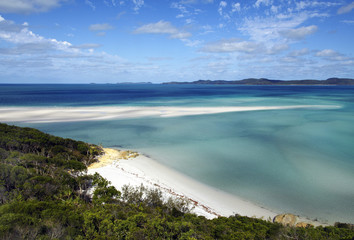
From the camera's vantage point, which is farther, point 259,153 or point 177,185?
point 259,153

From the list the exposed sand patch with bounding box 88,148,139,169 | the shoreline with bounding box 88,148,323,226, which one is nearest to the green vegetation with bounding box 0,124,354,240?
the shoreline with bounding box 88,148,323,226

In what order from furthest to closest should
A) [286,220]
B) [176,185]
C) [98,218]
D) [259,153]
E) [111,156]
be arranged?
[259,153] < [111,156] < [176,185] < [286,220] < [98,218]

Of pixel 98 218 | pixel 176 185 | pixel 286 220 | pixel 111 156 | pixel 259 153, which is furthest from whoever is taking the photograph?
pixel 259 153

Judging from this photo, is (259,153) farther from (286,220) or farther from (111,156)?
(111,156)

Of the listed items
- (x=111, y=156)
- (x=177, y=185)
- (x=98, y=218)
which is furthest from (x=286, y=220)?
(x=111, y=156)

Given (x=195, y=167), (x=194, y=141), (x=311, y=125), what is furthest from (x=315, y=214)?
(x=311, y=125)

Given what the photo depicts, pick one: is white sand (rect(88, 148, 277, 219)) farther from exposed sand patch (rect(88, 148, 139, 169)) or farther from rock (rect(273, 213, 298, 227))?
rock (rect(273, 213, 298, 227))

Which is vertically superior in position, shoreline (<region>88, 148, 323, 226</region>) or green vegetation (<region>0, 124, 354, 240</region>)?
green vegetation (<region>0, 124, 354, 240</region>)
